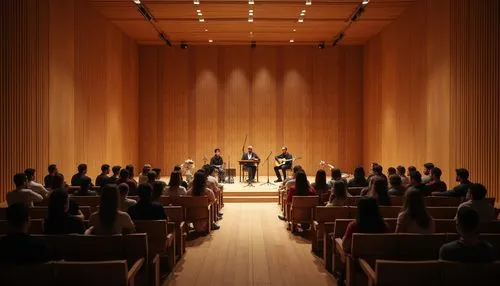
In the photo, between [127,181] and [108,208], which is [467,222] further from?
[127,181]

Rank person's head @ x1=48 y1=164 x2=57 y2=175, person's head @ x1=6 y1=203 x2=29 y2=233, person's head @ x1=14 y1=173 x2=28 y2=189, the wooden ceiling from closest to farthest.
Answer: person's head @ x1=6 y1=203 x2=29 y2=233, person's head @ x1=14 y1=173 x2=28 y2=189, person's head @ x1=48 y1=164 x2=57 y2=175, the wooden ceiling

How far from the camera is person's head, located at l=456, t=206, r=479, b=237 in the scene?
3.56m

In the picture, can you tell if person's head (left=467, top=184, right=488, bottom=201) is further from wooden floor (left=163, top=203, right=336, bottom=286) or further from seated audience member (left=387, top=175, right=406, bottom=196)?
seated audience member (left=387, top=175, right=406, bottom=196)

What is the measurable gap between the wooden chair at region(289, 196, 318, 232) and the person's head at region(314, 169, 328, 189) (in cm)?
33

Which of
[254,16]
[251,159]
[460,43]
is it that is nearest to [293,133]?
[251,159]

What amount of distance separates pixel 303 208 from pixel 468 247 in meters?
4.58

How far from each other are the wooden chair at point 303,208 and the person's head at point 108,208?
383cm

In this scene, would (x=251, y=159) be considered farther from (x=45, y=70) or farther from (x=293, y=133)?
(x=45, y=70)

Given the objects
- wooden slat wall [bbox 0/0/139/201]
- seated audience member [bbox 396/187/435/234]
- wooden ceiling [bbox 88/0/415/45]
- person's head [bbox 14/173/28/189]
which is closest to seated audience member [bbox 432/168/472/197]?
seated audience member [bbox 396/187/435/234]

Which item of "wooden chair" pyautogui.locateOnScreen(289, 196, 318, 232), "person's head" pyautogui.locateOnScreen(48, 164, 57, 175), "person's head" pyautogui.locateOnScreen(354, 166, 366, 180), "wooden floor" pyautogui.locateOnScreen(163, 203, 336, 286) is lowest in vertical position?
"wooden floor" pyautogui.locateOnScreen(163, 203, 336, 286)

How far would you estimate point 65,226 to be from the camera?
4680 mm

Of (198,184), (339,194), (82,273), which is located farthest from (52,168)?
(82,273)

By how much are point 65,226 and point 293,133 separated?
47.2 ft

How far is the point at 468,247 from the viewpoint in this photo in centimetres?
358
